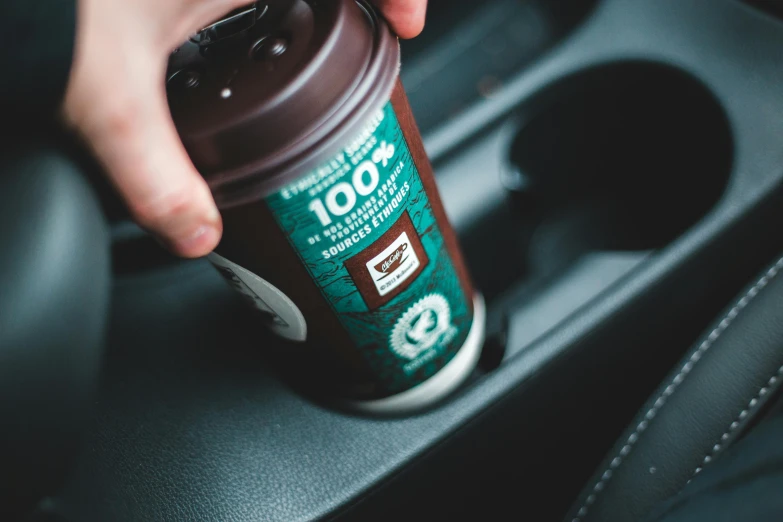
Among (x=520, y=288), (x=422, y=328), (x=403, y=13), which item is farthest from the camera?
(x=520, y=288)

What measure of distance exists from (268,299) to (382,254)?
0.32ft

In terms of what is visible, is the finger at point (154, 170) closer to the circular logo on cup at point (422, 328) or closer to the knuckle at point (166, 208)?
the knuckle at point (166, 208)

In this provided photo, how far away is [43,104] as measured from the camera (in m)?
0.33

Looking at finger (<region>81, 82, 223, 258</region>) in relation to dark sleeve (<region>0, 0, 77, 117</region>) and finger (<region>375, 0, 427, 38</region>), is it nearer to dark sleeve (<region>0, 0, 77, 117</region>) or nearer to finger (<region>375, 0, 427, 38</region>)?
dark sleeve (<region>0, 0, 77, 117</region>)

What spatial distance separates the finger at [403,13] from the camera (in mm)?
459

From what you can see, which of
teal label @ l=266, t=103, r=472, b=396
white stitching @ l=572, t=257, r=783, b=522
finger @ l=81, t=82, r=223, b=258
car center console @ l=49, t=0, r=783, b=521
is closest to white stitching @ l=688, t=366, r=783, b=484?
white stitching @ l=572, t=257, r=783, b=522

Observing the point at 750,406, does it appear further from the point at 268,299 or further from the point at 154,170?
the point at 154,170

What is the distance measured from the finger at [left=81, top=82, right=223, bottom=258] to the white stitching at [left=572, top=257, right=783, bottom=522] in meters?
0.45

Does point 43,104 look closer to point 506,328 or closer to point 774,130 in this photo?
point 506,328

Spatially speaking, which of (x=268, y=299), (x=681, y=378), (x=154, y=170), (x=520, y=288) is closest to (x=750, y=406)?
(x=681, y=378)

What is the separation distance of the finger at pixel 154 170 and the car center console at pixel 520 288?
0.78 feet

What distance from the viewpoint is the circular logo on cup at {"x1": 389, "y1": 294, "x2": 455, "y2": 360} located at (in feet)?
1.83

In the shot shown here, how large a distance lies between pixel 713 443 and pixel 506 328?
24 cm

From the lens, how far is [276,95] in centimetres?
40
